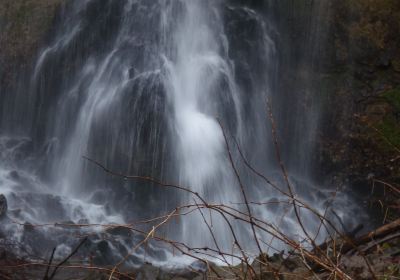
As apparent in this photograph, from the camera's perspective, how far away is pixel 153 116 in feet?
29.6

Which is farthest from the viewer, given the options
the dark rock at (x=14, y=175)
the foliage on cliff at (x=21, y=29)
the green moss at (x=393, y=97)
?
the foliage on cliff at (x=21, y=29)

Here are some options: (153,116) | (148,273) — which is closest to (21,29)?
(153,116)

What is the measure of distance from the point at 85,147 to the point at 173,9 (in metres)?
3.01

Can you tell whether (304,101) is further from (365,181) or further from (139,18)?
(139,18)

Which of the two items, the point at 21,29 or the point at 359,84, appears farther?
the point at 21,29

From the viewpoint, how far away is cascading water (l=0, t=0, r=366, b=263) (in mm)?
8523

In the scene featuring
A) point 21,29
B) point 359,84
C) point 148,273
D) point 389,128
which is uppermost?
point 21,29

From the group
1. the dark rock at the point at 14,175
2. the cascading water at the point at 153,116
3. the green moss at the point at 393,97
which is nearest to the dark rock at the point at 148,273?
the cascading water at the point at 153,116

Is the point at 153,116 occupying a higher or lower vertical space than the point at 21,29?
lower

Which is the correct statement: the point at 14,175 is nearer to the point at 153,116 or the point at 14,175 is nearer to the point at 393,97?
the point at 153,116

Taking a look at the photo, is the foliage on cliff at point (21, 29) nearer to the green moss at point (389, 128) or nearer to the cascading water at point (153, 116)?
the cascading water at point (153, 116)

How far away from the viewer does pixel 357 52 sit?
966 centimetres

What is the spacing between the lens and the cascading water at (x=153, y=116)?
8.52 meters

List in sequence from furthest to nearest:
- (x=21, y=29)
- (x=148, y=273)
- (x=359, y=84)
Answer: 1. (x=21, y=29)
2. (x=359, y=84)
3. (x=148, y=273)
